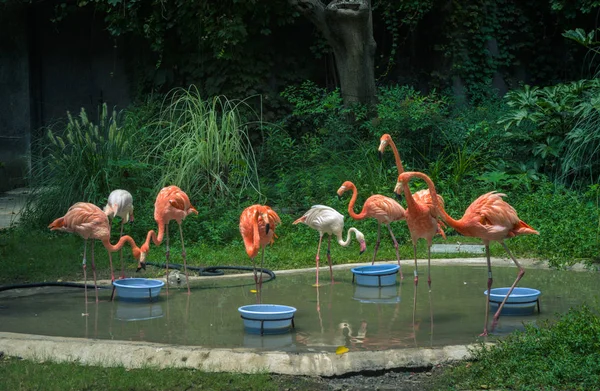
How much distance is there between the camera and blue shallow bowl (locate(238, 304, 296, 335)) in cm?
570

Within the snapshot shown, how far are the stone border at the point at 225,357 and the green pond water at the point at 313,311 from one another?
39 cm

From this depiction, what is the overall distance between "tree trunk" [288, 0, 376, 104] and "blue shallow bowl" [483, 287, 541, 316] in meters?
6.59

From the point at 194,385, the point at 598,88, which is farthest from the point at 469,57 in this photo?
the point at 194,385

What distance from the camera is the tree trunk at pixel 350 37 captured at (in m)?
12.0

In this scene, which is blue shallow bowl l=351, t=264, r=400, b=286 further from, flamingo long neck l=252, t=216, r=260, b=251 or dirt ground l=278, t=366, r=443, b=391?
dirt ground l=278, t=366, r=443, b=391

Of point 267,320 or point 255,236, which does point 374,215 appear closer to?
point 255,236

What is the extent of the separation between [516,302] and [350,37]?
23.0 ft

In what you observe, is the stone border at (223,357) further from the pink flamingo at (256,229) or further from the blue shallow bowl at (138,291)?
the blue shallow bowl at (138,291)

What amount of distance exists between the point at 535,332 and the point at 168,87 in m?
10.1

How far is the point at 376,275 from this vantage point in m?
7.45

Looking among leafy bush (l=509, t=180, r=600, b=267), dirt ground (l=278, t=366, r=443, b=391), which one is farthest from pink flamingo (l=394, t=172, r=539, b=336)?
leafy bush (l=509, t=180, r=600, b=267)

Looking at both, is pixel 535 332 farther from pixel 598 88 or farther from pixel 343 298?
pixel 598 88

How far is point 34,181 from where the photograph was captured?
10.9 metres

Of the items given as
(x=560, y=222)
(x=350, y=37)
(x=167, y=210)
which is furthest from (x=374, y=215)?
(x=350, y=37)
